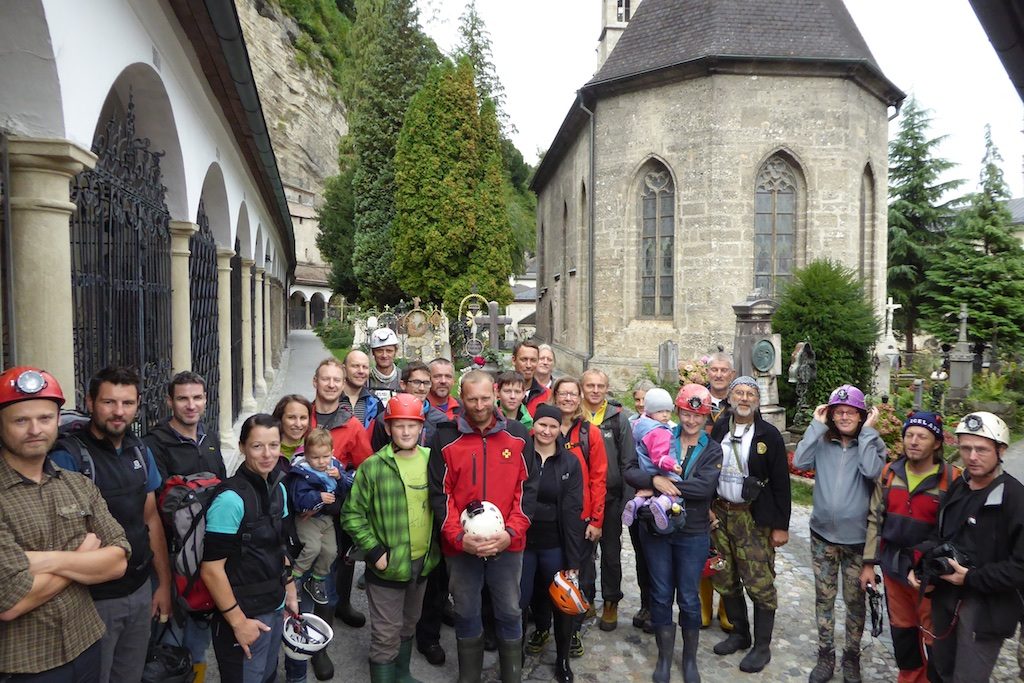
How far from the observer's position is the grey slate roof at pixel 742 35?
608 inches

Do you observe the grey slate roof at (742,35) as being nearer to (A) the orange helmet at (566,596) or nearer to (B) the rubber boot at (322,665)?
(A) the orange helmet at (566,596)

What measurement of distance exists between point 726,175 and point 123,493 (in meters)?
15.1

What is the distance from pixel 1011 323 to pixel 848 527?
26.1 meters

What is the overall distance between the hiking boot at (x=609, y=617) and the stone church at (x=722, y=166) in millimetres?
11169

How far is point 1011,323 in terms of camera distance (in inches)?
977

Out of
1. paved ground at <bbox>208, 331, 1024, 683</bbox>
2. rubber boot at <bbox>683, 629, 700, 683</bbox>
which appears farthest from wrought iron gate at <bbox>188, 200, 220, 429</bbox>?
rubber boot at <bbox>683, 629, 700, 683</bbox>

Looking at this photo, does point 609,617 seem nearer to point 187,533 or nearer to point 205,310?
point 187,533

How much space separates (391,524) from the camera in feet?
12.0

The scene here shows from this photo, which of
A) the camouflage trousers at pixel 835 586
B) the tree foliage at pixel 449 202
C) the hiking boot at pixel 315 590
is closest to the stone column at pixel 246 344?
the hiking boot at pixel 315 590

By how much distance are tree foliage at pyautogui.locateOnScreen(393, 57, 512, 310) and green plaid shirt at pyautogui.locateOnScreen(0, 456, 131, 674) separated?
75.0 ft

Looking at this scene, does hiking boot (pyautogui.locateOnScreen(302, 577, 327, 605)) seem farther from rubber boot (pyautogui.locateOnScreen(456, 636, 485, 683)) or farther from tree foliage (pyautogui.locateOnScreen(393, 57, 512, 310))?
tree foliage (pyautogui.locateOnScreen(393, 57, 512, 310))

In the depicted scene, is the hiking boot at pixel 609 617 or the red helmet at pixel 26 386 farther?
the hiking boot at pixel 609 617

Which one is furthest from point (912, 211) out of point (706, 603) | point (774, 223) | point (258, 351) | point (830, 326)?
point (706, 603)

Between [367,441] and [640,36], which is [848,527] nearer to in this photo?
Answer: [367,441]
